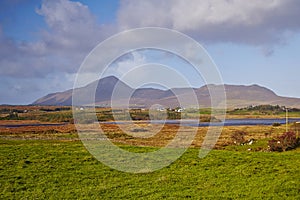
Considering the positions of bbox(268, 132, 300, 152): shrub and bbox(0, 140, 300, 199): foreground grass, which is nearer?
bbox(0, 140, 300, 199): foreground grass

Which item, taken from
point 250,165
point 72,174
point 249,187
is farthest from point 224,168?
point 72,174

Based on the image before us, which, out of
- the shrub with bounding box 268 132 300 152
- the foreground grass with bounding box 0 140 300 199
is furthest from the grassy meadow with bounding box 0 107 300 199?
the shrub with bounding box 268 132 300 152

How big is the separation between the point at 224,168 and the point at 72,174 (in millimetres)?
8385

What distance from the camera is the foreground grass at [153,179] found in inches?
588

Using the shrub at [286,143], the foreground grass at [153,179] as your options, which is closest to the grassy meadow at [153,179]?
the foreground grass at [153,179]

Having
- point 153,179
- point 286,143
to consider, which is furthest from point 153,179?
point 286,143

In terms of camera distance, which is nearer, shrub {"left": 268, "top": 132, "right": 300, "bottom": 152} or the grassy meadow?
the grassy meadow

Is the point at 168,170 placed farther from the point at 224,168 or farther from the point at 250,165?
the point at 250,165

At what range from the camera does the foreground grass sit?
14.9m

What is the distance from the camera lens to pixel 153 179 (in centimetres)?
1784

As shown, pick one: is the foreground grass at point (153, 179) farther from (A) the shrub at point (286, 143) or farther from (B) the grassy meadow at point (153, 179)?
(A) the shrub at point (286, 143)

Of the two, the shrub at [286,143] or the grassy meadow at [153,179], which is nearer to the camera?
the grassy meadow at [153,179]

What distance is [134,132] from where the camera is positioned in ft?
232

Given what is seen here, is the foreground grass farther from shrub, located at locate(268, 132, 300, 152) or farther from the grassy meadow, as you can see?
shrub, located at locate(268, 132, 300, 152)
